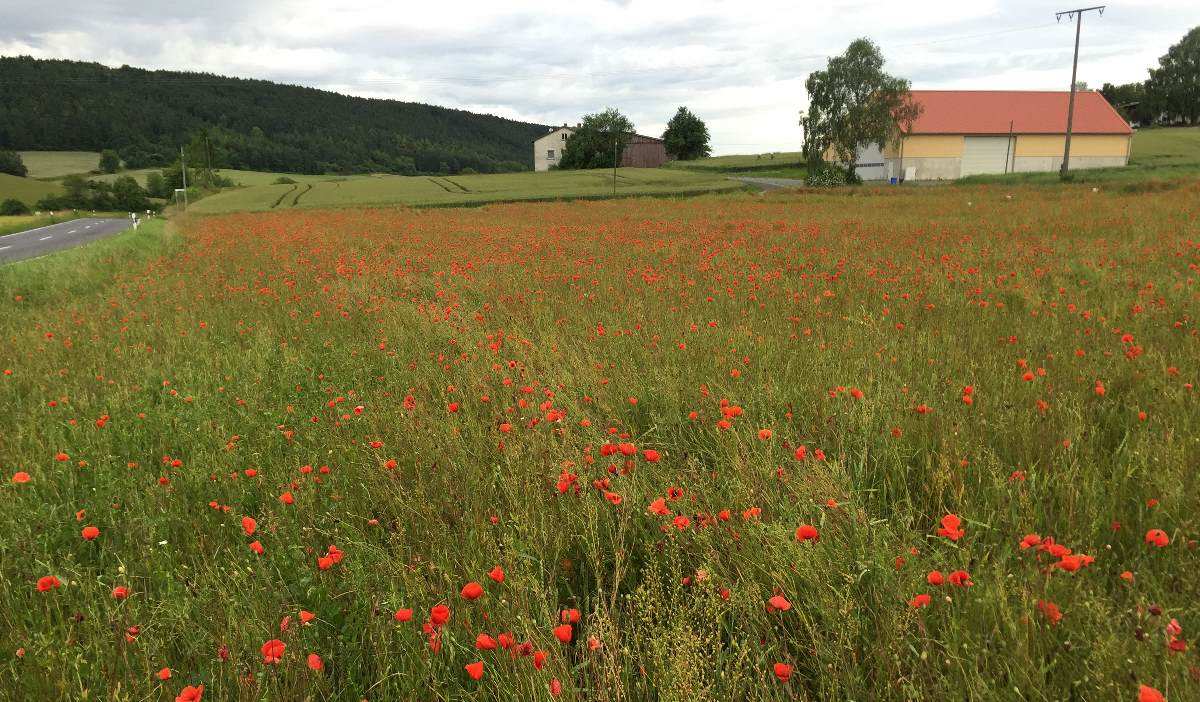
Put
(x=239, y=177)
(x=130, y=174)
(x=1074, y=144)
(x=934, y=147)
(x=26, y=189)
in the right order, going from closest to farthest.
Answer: (x=934, y=147)
(x=1074, y=144)
(x=26, y=189)
(x=239, y=177)
(x=130, y=174)

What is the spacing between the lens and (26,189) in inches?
2746

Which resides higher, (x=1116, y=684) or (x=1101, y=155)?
(x=1101, y=155)

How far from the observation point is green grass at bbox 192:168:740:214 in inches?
1709

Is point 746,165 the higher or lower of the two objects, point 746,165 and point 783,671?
the higher

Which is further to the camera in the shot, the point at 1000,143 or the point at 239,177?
the point at 239,177

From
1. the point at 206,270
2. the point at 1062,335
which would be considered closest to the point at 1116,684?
the point at 1062,335

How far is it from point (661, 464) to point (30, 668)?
2.39 m

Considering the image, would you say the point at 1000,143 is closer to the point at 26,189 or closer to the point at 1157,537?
the point at 1157,537

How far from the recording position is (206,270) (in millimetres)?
11398

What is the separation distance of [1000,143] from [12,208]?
9752 centimetres

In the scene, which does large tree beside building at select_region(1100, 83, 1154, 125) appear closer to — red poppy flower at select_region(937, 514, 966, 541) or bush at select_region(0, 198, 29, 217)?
red poppy flower at select_region(937, 514, 966, 541)

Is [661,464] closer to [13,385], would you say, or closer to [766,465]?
[766,465]

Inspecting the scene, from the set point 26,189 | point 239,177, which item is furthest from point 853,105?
point 26,189

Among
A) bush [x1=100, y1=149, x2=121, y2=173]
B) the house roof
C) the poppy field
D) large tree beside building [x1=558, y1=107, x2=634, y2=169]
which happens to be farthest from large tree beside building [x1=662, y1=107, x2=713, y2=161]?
the poppy field
